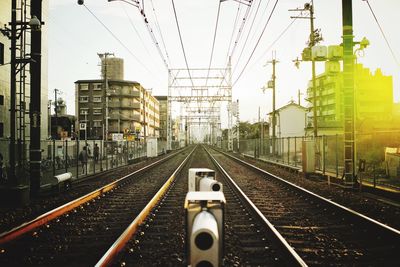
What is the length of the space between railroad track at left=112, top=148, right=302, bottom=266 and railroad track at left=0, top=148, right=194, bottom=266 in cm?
60

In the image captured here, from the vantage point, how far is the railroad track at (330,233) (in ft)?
19.4

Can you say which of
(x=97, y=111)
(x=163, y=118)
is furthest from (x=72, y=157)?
(x=163, y=118)

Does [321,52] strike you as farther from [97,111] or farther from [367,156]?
[97,111]

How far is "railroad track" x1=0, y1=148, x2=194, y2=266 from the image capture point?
596 cm

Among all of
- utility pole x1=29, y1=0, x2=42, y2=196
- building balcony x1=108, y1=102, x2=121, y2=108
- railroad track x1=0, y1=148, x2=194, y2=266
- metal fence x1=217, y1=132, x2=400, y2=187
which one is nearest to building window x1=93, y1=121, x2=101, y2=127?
building balcony x1=108, y1=102, x2=121, y2=108

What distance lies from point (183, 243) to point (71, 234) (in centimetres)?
258

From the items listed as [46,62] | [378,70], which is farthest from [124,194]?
[378,70]

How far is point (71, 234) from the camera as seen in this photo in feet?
24.7

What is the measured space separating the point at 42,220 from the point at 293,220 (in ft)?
20.0

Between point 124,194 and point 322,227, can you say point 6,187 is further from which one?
point 322,227

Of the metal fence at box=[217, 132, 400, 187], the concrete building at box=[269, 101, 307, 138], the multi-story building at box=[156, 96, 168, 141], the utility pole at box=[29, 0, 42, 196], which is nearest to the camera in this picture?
the utility pole at box=[29, 0, 42, 196]

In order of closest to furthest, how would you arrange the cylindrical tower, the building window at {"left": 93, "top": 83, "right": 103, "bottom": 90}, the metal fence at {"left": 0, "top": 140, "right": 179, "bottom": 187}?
the metal fence at {"left": 0, "top": 140, "right": 179, "bottom": 187}, the building window at {"left": 93, "top": 83, "right": 103, "bottom": 90}, the cylindrical tower

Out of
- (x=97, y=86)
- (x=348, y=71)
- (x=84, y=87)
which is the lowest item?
(x=348, y=71)

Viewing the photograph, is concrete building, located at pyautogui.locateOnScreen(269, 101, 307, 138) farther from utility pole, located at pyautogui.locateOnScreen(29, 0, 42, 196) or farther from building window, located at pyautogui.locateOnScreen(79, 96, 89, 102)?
utility pole, located at pyautogui.locateOnScreen(29, 0, 42, 196)
